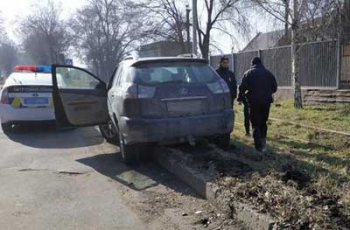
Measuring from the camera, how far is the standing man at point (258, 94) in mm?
6836

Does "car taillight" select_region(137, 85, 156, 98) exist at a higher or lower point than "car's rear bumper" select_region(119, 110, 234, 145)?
higher

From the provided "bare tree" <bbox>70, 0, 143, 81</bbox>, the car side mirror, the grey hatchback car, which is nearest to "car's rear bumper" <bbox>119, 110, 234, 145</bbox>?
the grey hatchback car

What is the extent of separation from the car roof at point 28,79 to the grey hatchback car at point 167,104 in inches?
172

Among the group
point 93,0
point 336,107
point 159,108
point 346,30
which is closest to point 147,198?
point 159,108

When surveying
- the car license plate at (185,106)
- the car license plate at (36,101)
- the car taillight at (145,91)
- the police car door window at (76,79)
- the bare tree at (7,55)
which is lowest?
the car license plate at (36,101)

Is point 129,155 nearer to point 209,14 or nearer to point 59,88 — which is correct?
point 59,88

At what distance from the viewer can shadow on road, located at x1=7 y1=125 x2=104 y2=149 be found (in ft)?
29.6

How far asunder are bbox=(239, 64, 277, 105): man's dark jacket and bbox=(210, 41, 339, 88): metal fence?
720cm

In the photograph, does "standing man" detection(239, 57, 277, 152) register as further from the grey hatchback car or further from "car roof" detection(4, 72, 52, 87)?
"car roof" detection(4, 72, 52, 87)

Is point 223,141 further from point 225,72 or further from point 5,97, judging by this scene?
point 5,97

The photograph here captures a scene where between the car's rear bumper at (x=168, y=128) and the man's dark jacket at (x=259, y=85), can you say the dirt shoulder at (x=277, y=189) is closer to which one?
the car's rear bumper at (x=168, y=128)

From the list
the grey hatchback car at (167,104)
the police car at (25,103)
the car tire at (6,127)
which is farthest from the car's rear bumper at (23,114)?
the grey hatchback car at (167,104)

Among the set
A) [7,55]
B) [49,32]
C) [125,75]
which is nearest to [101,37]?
[49,32]

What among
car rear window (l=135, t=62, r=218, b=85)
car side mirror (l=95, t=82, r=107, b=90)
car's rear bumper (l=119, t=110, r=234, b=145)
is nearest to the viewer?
car's rear bumper (l=119, t=110, r=234, b=145)
